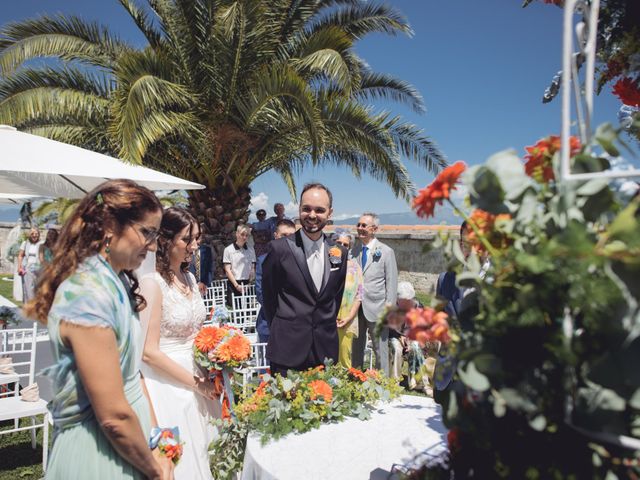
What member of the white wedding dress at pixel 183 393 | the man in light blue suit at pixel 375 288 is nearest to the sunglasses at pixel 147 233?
the white wedding dress at pixel 183 393

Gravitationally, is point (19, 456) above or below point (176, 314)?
below

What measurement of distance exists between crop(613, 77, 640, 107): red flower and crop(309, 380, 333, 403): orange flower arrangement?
1.69 meters

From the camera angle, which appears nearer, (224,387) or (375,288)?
(224,387)

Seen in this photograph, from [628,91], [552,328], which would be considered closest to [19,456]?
[552,328]

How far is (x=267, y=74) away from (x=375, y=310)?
149 inches

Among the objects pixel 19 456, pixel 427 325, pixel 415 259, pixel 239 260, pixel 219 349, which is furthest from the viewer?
pixel 415 259

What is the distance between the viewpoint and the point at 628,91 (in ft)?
4.73

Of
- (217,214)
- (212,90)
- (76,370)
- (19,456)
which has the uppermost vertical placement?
(212,90)

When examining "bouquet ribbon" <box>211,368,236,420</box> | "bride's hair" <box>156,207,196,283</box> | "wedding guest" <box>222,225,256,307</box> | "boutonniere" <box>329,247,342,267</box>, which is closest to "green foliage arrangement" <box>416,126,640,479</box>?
"bouquet ribbon" <box>211,368,236,420</box>

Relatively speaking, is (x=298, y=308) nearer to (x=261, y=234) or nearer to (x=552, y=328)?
(x=552, y=328)

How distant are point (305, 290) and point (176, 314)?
0.88 metres

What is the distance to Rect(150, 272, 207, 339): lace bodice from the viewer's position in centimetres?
264

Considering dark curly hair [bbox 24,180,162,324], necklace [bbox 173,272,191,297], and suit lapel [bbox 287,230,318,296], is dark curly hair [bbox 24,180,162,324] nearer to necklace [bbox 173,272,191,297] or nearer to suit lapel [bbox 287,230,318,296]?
necklace [bbox 173,272,191,297]

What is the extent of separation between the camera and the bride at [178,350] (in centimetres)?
246
